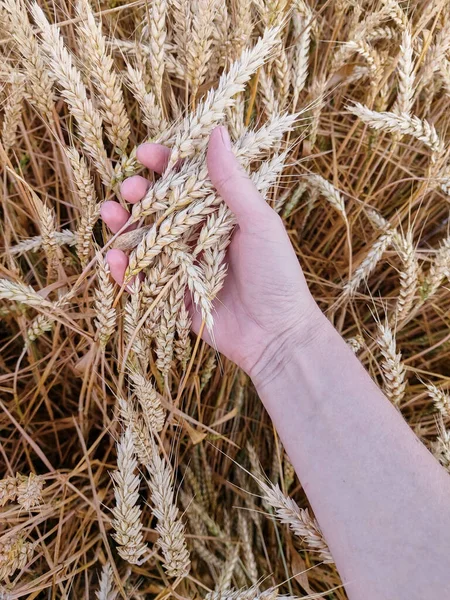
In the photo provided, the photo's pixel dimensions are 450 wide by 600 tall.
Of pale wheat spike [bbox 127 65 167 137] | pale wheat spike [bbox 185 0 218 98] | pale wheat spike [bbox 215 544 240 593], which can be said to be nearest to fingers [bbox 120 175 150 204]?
pale wheat spike [bbox 127 65 167 137]

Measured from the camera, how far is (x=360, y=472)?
41.1 inches

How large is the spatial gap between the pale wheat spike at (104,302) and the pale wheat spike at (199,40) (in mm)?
436

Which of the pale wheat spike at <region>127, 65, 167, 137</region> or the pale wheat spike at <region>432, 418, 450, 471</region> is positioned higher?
the pale wheat spike at <region>127, 65, 167, 137</region>

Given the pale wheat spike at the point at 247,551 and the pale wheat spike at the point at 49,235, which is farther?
the pale wheat spike at the point at 247,551

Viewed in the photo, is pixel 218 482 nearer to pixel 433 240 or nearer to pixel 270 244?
pixel 270 244

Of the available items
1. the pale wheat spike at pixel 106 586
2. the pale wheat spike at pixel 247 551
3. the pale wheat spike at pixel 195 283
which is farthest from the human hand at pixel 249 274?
the pale wheat spike at pixel 106 586

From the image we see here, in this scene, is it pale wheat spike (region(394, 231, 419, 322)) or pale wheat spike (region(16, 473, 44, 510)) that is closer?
pale wheat spike (region(16, 473, 44, 510))

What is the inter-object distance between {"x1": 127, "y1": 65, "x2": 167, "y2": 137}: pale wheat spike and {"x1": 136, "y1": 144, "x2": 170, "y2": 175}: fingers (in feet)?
0.15

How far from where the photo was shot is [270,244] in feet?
3.58

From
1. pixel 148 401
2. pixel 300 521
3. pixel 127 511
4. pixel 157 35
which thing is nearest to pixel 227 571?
pixel 300 521

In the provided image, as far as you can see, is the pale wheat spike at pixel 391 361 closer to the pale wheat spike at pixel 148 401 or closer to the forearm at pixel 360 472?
the forearm at pixel 360 472

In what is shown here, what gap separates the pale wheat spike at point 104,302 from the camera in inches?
37.0

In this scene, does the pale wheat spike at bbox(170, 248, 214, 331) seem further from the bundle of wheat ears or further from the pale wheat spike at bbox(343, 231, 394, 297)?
the pale wheat spike at bbox(343, 231, 394, 297)

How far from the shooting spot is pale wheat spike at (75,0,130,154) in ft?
2.77
